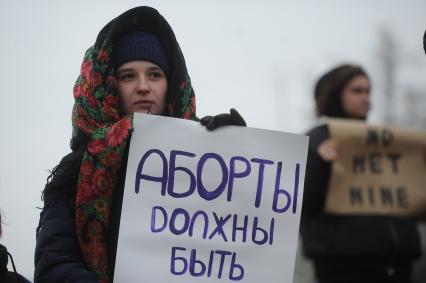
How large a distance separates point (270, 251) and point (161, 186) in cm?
44

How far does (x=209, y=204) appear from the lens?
211cm

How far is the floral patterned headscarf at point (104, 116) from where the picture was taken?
200cm

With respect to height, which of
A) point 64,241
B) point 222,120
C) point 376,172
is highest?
point 222,120

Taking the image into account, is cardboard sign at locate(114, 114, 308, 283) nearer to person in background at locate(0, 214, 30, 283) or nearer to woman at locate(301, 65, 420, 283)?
woman at locate(301, 65, 420, 283)

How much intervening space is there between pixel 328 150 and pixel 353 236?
410 millimetres

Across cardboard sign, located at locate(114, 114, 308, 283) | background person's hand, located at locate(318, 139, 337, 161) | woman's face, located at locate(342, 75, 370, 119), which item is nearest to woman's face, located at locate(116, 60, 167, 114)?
cardboard sign, located at locate(114, 114, 308, 283)

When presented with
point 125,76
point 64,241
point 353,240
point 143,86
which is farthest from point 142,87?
point 353,240

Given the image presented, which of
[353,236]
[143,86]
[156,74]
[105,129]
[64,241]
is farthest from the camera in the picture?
[353,236]

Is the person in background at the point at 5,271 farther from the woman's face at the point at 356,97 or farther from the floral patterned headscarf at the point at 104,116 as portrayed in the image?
the woman's face at the point at 356,97

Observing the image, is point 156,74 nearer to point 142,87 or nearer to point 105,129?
point 142,87

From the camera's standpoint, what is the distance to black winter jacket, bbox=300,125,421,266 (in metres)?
2.61

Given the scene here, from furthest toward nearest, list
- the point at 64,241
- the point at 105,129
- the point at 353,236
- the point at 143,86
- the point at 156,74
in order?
the point at 353,236 < the point at 156,74 < the point at 143,86 < the point at 105,129 < the point at 64,241

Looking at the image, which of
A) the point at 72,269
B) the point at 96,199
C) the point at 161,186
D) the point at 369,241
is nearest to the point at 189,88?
the point at 161,186

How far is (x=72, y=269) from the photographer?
6.31ft
